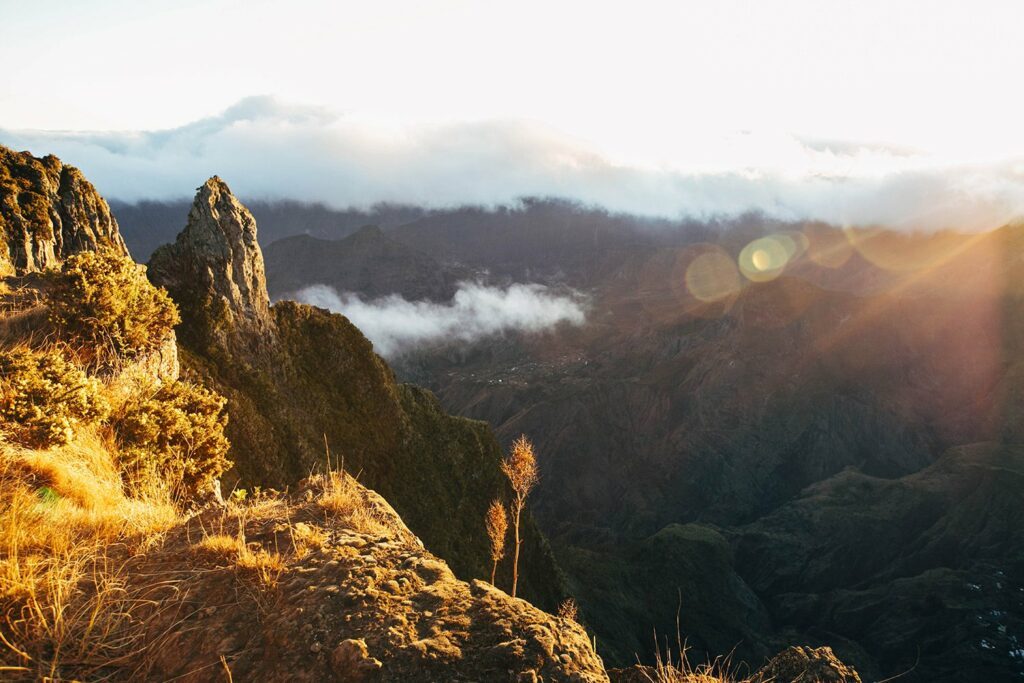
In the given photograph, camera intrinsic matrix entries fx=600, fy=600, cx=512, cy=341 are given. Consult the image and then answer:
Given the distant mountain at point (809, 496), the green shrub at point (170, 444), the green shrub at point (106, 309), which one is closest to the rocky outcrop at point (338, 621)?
the green shrub at point (170, 444)

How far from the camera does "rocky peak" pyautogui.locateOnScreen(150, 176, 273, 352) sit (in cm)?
3077

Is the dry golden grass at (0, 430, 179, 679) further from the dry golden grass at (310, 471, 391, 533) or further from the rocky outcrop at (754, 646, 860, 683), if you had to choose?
the rocky outcrop at (754, 646, 860, 683)

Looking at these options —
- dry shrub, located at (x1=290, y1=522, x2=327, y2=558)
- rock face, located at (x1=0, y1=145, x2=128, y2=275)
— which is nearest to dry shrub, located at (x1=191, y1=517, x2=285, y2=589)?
dry shrub, located at (x1=290, y1=522, x2=327, y2=558)

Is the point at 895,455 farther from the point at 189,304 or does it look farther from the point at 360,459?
the point at 189,304

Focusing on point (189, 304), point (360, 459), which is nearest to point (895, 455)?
point (360, 459)

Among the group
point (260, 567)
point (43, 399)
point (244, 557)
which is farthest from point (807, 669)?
point (43, 399)

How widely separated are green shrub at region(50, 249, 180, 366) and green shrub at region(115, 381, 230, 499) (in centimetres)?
173

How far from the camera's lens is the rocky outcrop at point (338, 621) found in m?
4.11

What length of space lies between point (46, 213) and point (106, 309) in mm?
22760

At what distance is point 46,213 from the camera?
93.2 ft

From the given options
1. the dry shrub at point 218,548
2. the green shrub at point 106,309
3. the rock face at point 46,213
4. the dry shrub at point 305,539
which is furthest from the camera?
the rock face at point 46,213

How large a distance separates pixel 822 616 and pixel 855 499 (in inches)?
1379

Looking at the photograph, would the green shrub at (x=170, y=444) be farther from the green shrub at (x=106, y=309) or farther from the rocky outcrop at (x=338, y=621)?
the rocky outcrop at (x=338, y=621)

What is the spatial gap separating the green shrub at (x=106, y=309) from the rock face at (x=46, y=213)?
13.7 m
